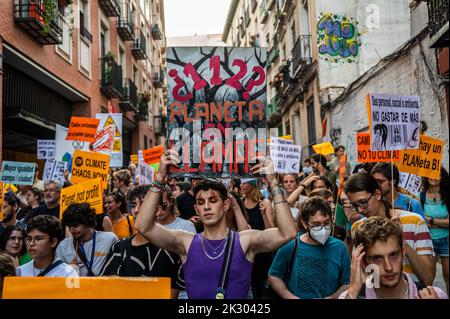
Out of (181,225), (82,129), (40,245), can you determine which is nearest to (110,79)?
(82,129)

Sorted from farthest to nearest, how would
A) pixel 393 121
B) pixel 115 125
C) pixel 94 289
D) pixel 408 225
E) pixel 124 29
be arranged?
pixel 124 29 < pixel 115 125 < pixel 393 121 < pixel 408 225 < pixel 94 289

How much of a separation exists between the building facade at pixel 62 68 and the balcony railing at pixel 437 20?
792 centimetres

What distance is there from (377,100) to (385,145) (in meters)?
0.48

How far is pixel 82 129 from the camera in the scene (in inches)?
306

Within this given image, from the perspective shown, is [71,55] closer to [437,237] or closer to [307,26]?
[307,26]

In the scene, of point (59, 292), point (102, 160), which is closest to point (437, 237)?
point (102, 160)

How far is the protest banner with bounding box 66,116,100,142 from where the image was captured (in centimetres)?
777

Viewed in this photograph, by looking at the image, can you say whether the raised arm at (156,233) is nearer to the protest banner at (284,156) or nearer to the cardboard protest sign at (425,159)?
the cardboard protest sign at (425,159)

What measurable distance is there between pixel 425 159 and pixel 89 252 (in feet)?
12.3

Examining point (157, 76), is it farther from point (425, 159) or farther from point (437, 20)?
point (425, 159)

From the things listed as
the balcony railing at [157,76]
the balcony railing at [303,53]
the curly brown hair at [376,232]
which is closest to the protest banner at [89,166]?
the curly brown hair at [376,232]

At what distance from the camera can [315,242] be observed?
354cm

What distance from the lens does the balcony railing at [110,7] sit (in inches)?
714

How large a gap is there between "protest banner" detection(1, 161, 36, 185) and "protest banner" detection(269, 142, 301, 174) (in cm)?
378
